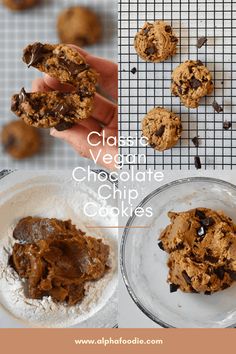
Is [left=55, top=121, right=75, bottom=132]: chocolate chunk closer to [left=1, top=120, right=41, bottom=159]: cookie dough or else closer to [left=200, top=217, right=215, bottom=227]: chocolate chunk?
[left=1, top=120, right=41, bottom=159]: cookie dough

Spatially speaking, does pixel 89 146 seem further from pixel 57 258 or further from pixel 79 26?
pixel 79 26

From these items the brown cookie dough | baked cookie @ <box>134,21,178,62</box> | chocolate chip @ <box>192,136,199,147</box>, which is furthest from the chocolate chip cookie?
chocolate chip @ <box>192,136,199,147</box>

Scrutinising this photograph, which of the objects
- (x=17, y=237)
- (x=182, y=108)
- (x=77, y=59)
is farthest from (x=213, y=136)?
(x=17, y=237)

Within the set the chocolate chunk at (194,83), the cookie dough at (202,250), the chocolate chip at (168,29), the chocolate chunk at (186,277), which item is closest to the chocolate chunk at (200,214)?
the cookie dough at (202,250)

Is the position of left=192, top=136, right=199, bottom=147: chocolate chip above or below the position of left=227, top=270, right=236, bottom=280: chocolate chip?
above

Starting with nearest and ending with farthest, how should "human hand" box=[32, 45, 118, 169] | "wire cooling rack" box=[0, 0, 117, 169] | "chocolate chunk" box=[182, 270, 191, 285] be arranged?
"chocolate chunk" box=[182, 270, 191, 285] < "human hand" box=[32, 45, 118, 169] < "wire cooling rack" box=[0, 0, 117, 169]

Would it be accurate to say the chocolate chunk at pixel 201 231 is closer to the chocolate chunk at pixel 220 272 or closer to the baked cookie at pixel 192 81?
the chocolate chunk at pixel 220 272
